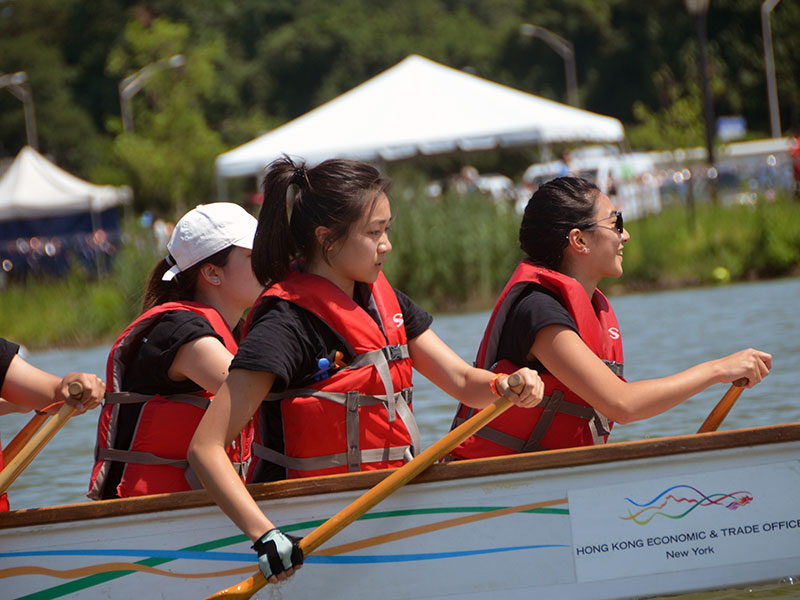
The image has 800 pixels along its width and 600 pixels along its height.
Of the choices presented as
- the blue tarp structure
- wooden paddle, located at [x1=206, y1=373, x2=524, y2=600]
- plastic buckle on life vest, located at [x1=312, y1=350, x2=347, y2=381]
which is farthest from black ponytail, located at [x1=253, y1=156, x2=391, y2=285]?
the blue tarp structure

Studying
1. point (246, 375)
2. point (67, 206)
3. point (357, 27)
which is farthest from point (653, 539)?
point (357, 27)

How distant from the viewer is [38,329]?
14094mm

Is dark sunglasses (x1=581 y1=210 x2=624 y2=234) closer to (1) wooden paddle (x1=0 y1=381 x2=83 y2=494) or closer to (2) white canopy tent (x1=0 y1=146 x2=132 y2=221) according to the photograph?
(1) wooden paddle (x1=0 y1=381 x2=83 y2=494)

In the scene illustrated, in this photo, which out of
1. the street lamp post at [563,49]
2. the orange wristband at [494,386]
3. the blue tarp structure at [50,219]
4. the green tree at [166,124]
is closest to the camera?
the orange wristband at [494,386]

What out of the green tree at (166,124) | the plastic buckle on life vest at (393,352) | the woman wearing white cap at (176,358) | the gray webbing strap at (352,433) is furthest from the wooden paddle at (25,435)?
the green tree at (166,124)

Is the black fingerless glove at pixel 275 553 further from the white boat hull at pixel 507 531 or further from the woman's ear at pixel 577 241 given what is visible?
the woman's ear at pixel 577 241

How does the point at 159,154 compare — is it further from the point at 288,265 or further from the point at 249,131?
the point at 288,265

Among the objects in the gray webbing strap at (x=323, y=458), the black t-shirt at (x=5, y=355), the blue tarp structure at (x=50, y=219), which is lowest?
the blue tarp structure at (x=50, y=219)

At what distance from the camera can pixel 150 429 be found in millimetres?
3262

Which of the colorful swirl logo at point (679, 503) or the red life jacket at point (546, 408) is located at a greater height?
the red life jacket at point (546, 408)

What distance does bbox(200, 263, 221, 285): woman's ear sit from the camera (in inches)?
134

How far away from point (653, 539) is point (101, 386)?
1.54 meters

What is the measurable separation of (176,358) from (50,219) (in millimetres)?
24933

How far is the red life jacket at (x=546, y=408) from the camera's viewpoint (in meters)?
3.22
